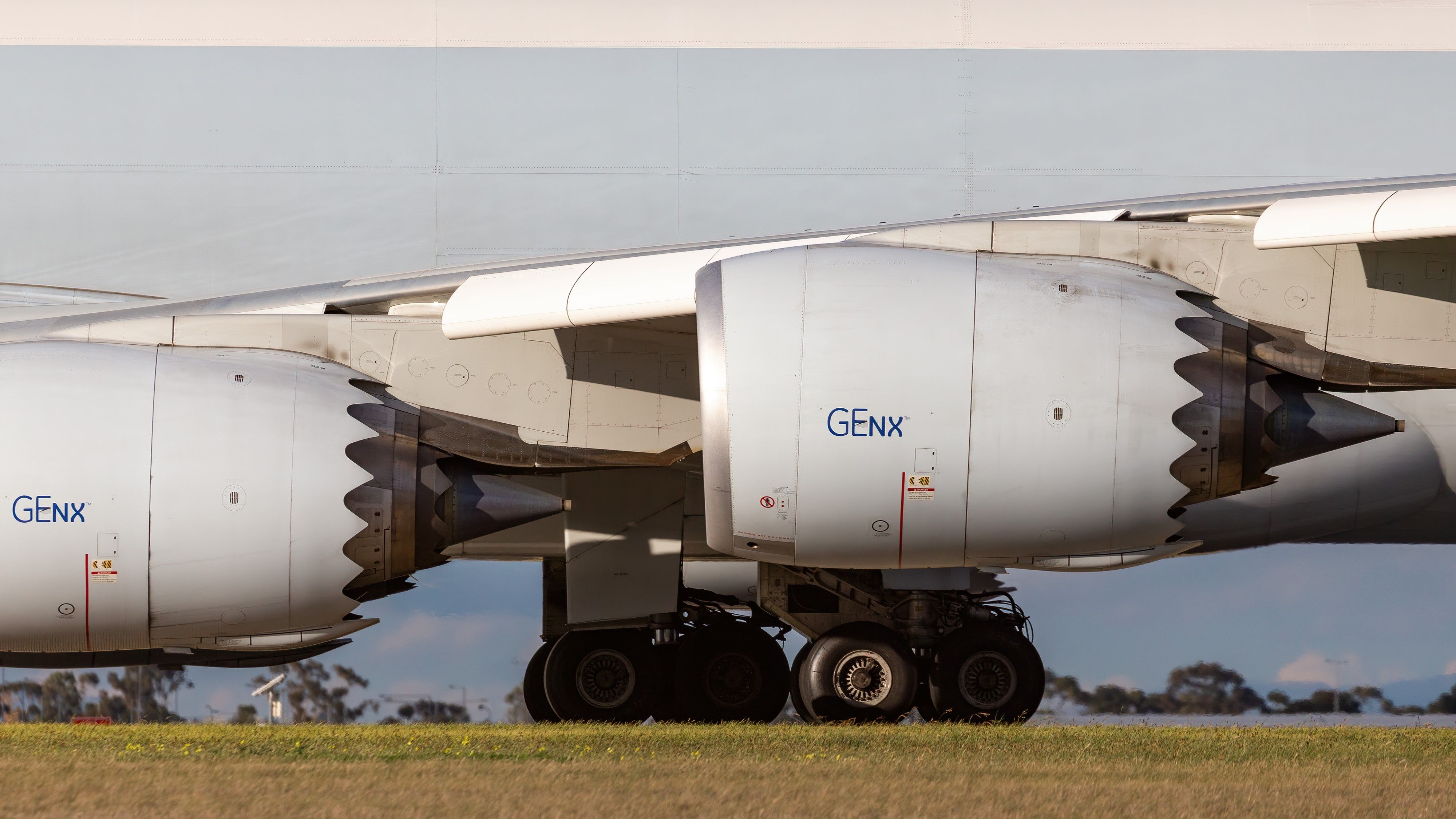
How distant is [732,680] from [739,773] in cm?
356

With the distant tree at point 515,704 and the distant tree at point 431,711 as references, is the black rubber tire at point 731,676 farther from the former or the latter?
the distant tree at point 431,711

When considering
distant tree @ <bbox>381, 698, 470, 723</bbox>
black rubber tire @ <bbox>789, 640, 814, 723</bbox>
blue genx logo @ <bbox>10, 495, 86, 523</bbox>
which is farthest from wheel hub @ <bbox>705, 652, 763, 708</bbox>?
distant tree @ <bbox>381, 698, 470, 723</bbox>

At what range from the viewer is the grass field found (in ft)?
17.0

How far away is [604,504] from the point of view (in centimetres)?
877

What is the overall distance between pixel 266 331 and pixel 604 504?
2389mm

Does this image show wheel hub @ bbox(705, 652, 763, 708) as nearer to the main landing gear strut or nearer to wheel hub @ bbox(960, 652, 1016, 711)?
the main landing gear strut

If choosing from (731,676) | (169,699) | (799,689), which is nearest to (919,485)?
(799,689)

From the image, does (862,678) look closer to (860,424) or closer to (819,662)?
(819,662)

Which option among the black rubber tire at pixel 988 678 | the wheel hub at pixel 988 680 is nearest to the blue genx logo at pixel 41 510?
the black rubber tire at pixel 988 678

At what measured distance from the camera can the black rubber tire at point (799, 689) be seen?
8.59 metres

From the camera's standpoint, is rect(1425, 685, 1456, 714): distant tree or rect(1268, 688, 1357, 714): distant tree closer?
rect(1425, 685, 1456, 714): distant tree

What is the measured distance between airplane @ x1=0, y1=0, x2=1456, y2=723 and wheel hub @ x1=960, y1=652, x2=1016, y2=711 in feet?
0.08

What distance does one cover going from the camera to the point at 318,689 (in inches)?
718

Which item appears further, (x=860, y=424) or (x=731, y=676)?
(x=731, y=676)
